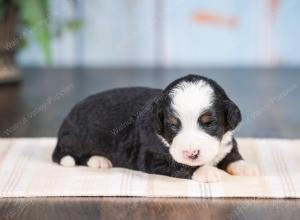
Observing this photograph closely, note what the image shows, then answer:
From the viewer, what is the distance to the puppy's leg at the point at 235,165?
7.81 feet

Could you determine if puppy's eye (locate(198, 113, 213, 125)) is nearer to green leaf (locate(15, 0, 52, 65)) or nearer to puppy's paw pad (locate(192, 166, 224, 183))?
puppy's paw pad (locate(192, 166, 224, 183))

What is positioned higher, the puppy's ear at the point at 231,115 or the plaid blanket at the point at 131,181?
the puppy's ear at the point at 231,115

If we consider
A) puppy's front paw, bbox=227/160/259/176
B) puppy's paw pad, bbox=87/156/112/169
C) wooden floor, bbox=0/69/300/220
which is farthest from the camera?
puppy's paw pad, bbox=87/156/112/169

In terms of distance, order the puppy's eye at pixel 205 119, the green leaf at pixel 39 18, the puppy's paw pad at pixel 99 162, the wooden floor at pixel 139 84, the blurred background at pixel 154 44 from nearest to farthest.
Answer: the wooden floor at pixel 139 84 → the puppy's eye at pixel 205 119 → the puppy's paw pad at pixel 99 162 → the green leaf at pixel 39 18 → the blurred background at pixel 154 44

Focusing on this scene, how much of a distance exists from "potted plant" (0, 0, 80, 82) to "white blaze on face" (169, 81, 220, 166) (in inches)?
67.2

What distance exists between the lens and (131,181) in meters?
2.32

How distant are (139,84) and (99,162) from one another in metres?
1.65

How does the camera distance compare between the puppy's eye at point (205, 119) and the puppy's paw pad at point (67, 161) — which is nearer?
the puppy's eye at point (205, 119)

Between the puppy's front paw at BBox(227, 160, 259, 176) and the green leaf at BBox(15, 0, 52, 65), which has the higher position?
the green leaf at BBox(15, 0, 52, 65)

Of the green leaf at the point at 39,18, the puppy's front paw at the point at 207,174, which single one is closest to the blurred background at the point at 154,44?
the green leaf at the point at 39,18

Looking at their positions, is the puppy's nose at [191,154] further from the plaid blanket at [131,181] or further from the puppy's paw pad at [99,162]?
the puppy's paw pad at [99,162]

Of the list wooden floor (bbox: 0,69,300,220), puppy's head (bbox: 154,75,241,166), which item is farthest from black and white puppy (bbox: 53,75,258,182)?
wooden floor (bbox: 0,69,300,220)

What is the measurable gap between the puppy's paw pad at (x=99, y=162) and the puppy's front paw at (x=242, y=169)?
412 mm

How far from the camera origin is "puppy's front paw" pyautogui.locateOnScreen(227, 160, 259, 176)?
2.38m
